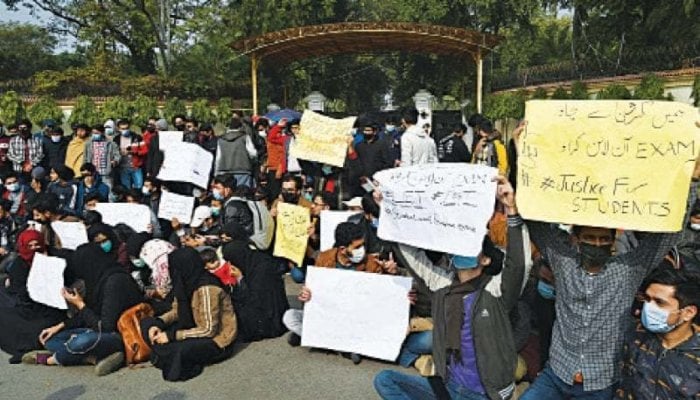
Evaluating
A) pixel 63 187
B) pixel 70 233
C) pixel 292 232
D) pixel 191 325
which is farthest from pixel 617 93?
pixel 191 325

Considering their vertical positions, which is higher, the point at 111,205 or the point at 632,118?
the point at 632,118

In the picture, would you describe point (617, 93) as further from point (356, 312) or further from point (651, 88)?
point (356, 312)

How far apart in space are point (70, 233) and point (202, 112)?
16.3 m

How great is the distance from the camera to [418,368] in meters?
5.10

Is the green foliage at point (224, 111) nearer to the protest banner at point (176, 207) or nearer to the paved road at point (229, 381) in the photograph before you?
the protest banner at point (176, 207)

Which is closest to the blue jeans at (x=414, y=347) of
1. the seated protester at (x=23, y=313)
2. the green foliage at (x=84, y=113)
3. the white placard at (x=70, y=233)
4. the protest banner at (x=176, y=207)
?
the seated protester at (x=23, y=313)

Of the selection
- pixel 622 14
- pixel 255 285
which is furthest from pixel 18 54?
pixel 255 285

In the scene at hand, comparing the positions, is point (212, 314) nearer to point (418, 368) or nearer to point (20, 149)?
point (418, 368)

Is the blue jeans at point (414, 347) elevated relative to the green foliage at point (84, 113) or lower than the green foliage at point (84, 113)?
lower

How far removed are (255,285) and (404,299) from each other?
1437 millimetres

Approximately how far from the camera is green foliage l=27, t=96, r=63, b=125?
61.5ft

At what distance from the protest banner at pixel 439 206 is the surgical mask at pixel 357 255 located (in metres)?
1.56

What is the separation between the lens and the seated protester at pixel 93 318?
5.23 meters

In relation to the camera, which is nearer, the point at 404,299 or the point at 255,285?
the point at 404,299
